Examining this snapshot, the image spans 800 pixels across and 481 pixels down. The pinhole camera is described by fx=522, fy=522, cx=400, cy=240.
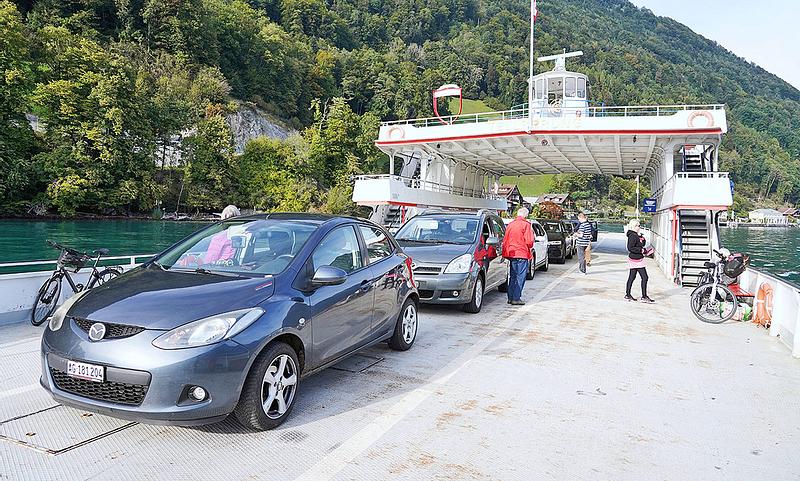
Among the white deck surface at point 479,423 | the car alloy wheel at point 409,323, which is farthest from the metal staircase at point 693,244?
the car alloy wheel at point 409,323

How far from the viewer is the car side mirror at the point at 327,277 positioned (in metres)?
4.18

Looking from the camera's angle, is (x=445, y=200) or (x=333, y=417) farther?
(x=445, y=200)

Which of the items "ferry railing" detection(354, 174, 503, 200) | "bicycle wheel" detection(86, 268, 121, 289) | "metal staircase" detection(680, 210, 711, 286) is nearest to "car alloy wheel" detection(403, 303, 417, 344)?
"bicycle wheel" detection(86, 268, 121, 289)

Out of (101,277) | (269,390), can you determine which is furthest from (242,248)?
(101,277)

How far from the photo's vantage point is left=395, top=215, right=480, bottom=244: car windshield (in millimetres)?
9219

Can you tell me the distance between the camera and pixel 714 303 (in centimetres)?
912

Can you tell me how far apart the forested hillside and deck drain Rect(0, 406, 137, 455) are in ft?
141

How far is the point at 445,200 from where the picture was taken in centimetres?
2927

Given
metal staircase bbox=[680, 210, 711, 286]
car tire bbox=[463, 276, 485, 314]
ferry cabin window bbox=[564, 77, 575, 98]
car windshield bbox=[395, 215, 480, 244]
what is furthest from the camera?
ferry cabin window bbox=[564, 77, 575, 98]

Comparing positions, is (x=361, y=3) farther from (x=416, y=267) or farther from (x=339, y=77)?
(x=416, y=267)

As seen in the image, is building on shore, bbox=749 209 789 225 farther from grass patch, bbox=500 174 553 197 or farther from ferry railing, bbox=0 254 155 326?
ferry railing, bbox=0 254 155 326

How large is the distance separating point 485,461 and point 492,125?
20.6 metres

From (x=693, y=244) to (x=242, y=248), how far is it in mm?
15115

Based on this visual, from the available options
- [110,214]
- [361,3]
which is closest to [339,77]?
[361,3]
